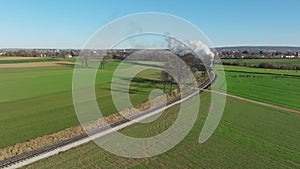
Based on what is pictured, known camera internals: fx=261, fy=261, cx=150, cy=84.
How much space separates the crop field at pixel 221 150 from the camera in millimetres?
19562

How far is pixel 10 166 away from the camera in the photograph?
18.6 metres

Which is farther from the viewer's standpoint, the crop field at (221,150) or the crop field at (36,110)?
the crop field at (36,110)

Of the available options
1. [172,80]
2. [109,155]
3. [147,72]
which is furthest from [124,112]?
[147,72]

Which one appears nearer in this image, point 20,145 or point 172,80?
point 20,145

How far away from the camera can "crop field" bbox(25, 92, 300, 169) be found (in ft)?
64.2

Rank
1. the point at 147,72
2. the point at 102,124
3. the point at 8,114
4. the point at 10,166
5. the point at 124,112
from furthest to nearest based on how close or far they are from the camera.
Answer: the point at 147,72
the point at 124,112
the point at 8,114
the point at 102,124
the point at 10,166

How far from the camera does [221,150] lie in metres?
22.6

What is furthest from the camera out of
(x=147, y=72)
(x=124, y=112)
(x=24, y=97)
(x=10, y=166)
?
(x=147, y=72)

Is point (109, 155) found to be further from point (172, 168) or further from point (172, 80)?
point (172, 80)

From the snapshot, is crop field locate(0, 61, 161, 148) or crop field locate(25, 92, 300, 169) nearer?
crop field locate(25, 92, 300, 169)

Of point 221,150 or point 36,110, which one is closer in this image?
point 221,150

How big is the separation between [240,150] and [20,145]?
19.0 m

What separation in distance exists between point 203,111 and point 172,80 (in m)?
19.1

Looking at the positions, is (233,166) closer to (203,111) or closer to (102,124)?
(102,124)
